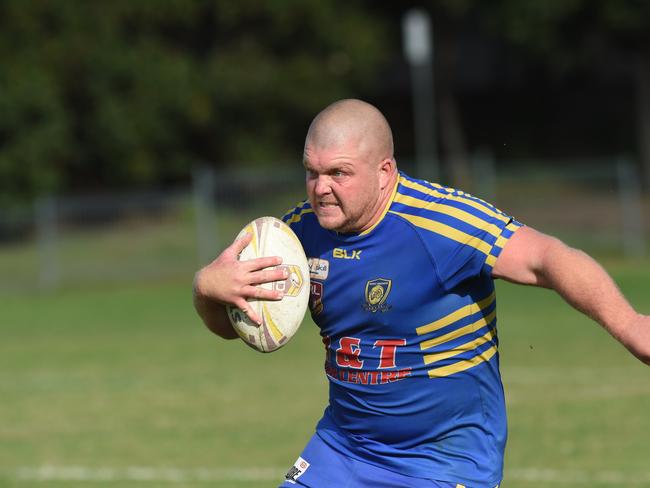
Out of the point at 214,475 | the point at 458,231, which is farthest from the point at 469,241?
the point at 214,475

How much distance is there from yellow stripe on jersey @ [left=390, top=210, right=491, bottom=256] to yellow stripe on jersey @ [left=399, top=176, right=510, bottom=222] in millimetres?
121

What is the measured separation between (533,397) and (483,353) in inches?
271

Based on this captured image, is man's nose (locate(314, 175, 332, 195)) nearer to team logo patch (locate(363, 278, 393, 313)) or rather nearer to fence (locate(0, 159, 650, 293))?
team logo patch (locate(363, 278, 393, 313))

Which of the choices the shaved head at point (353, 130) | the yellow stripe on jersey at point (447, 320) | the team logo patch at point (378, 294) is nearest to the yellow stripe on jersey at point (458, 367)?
the yellow stripe on jersey at point (447, 320)

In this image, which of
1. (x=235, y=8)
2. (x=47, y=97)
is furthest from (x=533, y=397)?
(x=235, y=8)

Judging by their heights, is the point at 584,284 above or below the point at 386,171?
below

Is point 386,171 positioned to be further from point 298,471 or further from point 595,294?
point 298,471

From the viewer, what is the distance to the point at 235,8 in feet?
107

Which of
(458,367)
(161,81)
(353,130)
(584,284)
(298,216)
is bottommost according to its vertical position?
(458,367)

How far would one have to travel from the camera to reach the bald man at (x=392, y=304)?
465 cm

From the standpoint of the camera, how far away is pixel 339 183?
4637 millimetres

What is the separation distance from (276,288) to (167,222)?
22738 millimetres

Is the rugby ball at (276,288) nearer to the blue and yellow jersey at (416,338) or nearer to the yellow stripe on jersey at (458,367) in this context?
the blue and yellow jersey at (416,338)

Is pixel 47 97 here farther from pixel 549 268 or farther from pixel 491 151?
pixel 549 268
